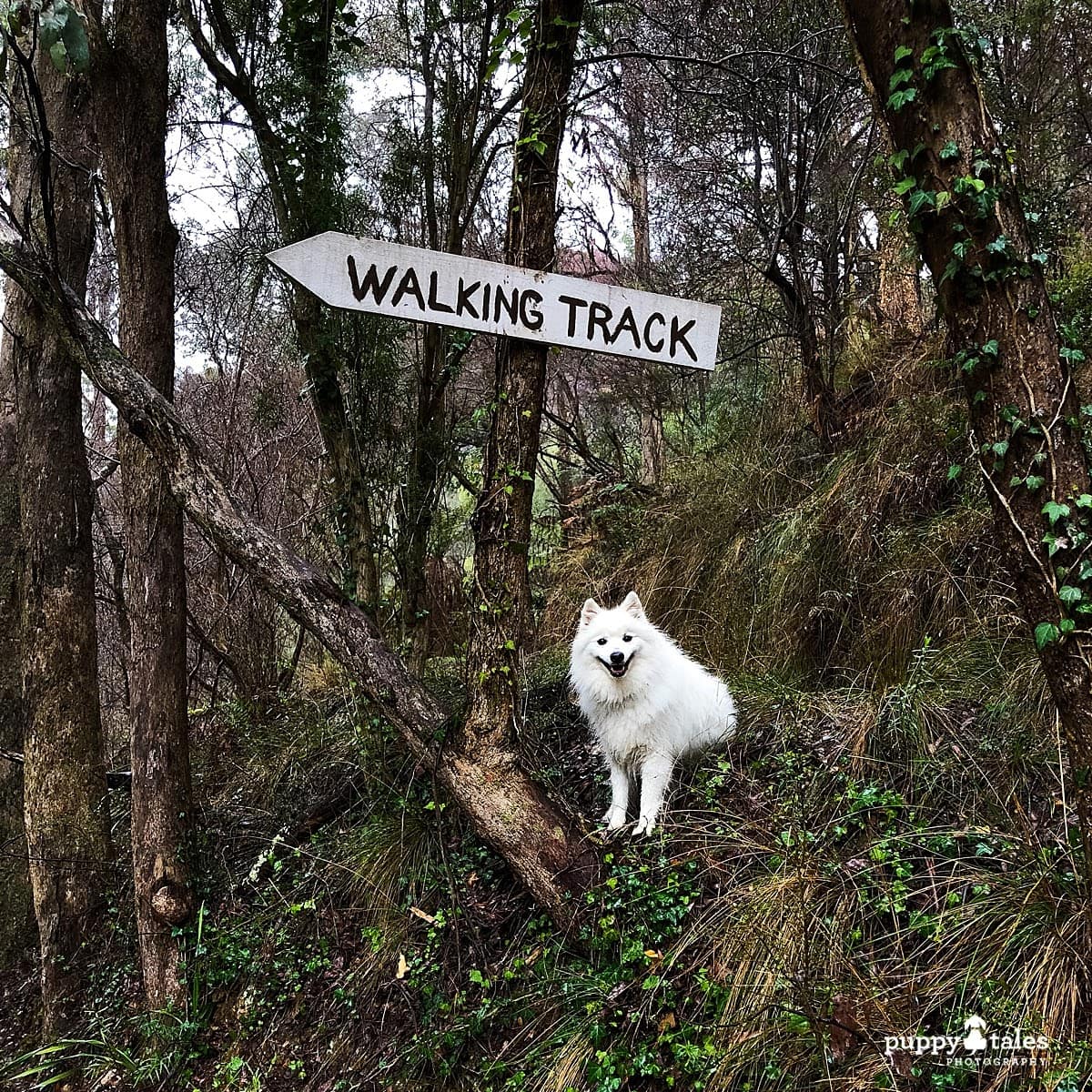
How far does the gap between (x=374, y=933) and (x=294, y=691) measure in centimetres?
301

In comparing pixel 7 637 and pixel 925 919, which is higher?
pixel 7 637

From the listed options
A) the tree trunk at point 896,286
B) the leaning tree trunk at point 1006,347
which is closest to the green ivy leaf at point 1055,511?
the leaning tree trunk at point 1006,347

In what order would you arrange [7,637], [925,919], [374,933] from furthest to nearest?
[7,637] → [374,933] → [925,919]

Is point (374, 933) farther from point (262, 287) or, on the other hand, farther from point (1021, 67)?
point (1021, 67)

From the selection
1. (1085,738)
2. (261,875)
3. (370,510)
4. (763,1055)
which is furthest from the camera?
(370,510)

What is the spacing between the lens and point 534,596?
640 cm

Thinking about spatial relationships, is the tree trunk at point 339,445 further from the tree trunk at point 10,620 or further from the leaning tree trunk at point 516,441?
the tree trunk at point 10,620

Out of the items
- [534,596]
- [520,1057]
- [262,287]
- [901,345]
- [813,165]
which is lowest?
[520,1057]

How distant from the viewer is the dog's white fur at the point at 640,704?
12.5ft

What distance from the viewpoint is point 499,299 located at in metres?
3.31

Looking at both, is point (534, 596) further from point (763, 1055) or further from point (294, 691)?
point (763, 1055)

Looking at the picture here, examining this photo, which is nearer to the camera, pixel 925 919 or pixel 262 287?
pixel 925 919

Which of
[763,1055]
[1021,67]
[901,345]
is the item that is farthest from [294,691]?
[1021,67]

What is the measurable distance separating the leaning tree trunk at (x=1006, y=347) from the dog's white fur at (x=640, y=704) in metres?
1.78
